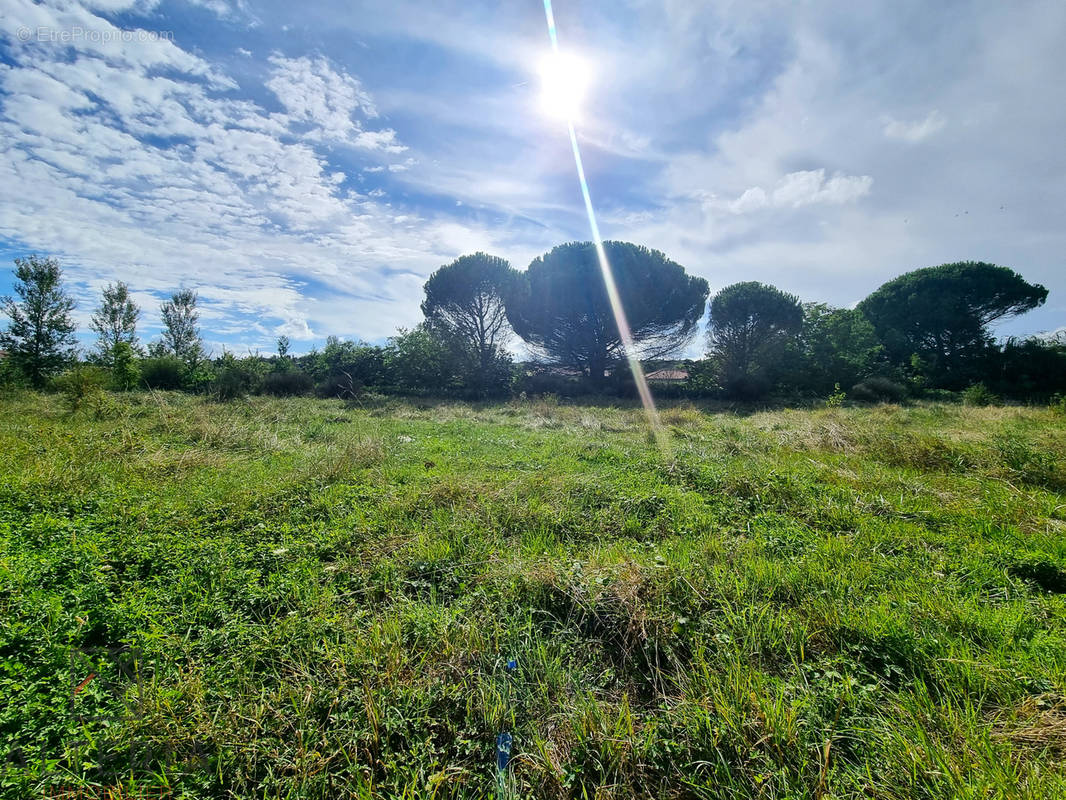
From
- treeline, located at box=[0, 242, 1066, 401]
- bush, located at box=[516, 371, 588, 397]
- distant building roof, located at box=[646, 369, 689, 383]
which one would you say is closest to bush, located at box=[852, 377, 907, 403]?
treeline, located at box=[0, 242, 1066, 401]

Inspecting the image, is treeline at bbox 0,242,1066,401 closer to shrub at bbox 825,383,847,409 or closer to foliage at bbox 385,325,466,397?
foliage at bbox 385,325,466,397

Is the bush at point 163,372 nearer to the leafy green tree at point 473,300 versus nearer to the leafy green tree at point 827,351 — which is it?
the leafy green tree at point 473,300

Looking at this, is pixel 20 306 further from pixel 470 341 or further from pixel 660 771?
pixel 660 771

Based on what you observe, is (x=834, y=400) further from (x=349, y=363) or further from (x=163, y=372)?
(x=163, y=372)

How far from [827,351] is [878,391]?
3.34 m

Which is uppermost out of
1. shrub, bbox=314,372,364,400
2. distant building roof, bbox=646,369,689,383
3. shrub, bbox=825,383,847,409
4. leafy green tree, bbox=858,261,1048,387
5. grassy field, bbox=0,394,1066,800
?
leafy green tree, bbox=858,261,1048,387

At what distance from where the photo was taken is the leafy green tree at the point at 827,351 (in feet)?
74.9

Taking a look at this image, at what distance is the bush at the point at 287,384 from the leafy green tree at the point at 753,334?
24.6m

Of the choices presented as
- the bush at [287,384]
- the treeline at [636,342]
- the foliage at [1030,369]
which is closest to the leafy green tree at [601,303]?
the treeline at [636,342]

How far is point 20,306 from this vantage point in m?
19.4

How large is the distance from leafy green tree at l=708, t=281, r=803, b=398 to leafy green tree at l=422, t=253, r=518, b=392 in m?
14.3

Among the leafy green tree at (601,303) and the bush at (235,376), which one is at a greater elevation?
the leafy green tree at (601,303)

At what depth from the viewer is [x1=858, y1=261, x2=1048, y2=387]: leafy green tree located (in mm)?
24531

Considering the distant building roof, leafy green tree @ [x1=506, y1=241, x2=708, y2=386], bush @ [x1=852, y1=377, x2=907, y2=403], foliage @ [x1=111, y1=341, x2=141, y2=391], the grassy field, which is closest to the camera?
the grassy field
